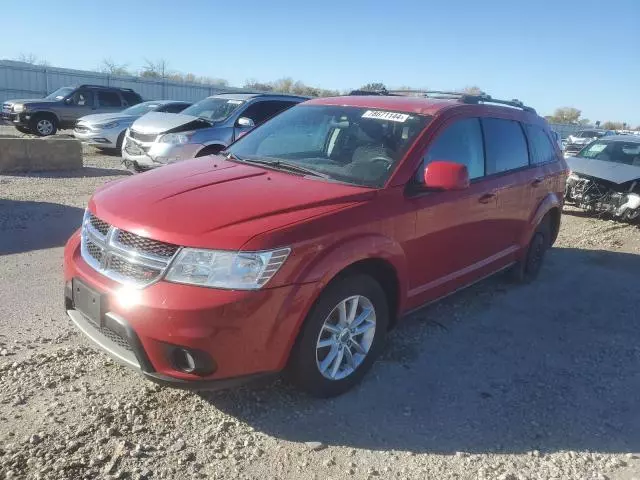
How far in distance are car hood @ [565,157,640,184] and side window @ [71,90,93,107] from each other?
48.2ft

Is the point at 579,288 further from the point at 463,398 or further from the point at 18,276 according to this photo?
the point at 18,276

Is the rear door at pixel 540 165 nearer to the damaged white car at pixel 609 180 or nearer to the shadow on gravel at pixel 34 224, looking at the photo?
the damaged white car at pixel 609 180

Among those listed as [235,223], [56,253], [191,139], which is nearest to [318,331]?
[235,223]

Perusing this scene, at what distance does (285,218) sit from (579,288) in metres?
4.27

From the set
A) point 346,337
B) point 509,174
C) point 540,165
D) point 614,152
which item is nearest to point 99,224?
point 346,337

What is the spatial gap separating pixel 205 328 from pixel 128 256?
605mm

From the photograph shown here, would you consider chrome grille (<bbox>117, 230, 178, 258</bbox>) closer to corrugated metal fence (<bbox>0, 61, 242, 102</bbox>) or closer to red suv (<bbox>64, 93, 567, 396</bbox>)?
red suv (<bbox>64, 93, 567, 396</bbox>)

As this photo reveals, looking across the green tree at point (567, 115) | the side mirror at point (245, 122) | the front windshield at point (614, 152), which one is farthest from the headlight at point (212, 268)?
the green tree at point (567, 115)

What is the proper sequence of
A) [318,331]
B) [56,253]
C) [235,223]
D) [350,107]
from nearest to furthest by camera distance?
[235,223] → [318,331] → [350,107] → [56,253]

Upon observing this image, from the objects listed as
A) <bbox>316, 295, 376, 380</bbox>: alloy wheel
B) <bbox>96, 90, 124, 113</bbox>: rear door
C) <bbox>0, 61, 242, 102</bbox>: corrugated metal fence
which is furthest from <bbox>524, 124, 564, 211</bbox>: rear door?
<bbox>0, 61, 242, 102</bbox>: corrugated metal fence

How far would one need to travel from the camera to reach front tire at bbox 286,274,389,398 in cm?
311

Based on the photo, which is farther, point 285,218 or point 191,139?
point 191,139

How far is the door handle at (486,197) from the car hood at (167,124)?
20.8 feet

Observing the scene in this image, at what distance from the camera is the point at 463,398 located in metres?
3.56
